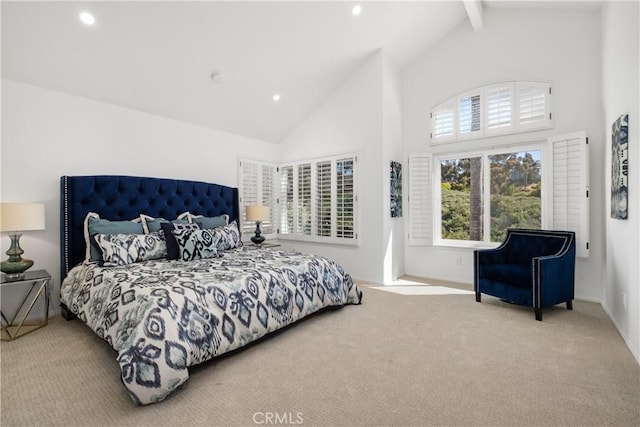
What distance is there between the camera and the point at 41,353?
236 centimetres

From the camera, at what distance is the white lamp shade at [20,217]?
8.51 ft

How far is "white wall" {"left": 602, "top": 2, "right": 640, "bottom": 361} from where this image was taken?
7.68 feet

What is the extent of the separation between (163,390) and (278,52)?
11.9 feet

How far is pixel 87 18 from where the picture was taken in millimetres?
2709

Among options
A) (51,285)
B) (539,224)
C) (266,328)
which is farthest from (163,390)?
(539,224)

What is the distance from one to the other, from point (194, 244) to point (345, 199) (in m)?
2.34

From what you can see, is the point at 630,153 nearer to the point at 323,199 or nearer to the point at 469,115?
the point at 469,115

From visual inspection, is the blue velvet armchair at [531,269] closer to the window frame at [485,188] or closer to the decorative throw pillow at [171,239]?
the window frame at [485,188]

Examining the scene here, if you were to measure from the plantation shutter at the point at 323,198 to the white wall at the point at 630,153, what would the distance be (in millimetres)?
3289

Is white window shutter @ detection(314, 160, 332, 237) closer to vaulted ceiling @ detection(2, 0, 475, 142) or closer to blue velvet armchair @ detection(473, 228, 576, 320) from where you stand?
vaulted ceiling @ detection(2, 0, 475, 142)

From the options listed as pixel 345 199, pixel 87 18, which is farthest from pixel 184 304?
pixel 345 199

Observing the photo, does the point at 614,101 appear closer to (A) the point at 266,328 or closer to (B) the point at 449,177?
(B) the point at 449,177

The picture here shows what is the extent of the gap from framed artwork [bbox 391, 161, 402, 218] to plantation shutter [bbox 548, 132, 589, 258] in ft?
6.12

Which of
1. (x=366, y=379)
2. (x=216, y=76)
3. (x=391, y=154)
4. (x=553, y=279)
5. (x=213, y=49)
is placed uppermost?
(x=213, y=49)
